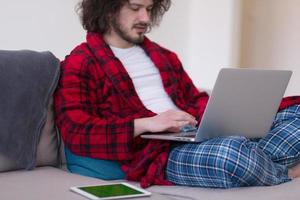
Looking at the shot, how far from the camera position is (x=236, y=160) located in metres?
1.36

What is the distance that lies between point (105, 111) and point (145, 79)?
0.76ft

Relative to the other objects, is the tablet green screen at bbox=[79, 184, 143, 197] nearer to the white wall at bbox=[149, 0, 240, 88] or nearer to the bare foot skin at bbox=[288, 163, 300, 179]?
the bare foot skin at bbox=[288, 163, 300, 179]

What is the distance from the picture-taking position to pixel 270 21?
3.22 meters

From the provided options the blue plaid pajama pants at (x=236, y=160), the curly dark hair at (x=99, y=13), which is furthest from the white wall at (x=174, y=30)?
the blue plaid pajama pants at (x=236, y=160)

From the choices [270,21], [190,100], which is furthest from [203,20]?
[190,100]

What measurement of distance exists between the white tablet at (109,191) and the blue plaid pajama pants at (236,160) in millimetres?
192

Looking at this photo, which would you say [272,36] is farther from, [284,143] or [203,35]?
[284,143]

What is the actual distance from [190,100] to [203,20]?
135cm

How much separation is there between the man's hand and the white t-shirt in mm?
223

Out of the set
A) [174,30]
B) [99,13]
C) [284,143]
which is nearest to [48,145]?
[99,13]

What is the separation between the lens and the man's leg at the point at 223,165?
1364mm

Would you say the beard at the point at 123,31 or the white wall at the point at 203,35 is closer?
the beard at the point at 123,31

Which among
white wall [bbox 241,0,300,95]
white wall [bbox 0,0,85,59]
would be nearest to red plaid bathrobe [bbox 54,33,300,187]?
white wall [bbox 0,0,85,59]

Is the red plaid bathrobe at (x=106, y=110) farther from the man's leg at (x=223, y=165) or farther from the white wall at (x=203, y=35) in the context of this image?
the white wall at (x=203, y=35)
